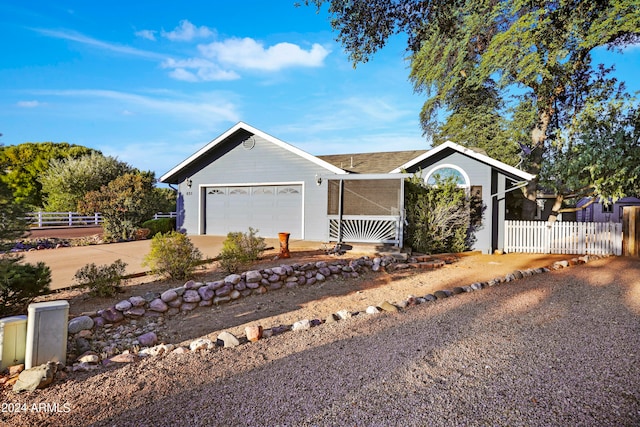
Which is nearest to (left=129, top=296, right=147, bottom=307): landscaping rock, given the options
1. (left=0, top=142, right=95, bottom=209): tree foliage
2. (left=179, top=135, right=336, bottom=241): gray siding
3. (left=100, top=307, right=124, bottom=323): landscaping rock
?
(left=100, top=307, right=124, bottom=323): landscaping rock

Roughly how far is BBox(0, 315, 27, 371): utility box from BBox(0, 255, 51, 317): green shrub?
1.13 meters

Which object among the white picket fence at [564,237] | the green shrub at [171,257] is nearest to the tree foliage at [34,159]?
the green shrub at [171,257]

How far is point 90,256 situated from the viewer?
30.2 feet

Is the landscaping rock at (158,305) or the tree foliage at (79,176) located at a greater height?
the tree foliage at (79,176)

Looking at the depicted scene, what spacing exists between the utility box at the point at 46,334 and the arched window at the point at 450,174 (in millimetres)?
10651

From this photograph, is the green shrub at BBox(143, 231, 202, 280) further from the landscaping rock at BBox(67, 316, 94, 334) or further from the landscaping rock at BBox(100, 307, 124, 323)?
the landscaping rock at BBox(67, 316, 94, 334)

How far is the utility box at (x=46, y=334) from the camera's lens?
314 cm

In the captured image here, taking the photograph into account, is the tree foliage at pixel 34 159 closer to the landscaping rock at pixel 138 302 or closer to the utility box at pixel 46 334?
the landscaping rock at pixel 138 302

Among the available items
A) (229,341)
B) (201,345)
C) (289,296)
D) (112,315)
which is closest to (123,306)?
(112,315)

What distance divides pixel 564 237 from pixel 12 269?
1335 centimetres

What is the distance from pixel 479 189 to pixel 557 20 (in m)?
5.97

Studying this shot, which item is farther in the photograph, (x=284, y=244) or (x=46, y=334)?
(x=284, y=244)

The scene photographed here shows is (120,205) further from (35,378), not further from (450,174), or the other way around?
(450,174)

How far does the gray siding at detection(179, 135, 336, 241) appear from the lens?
13.1 metres
